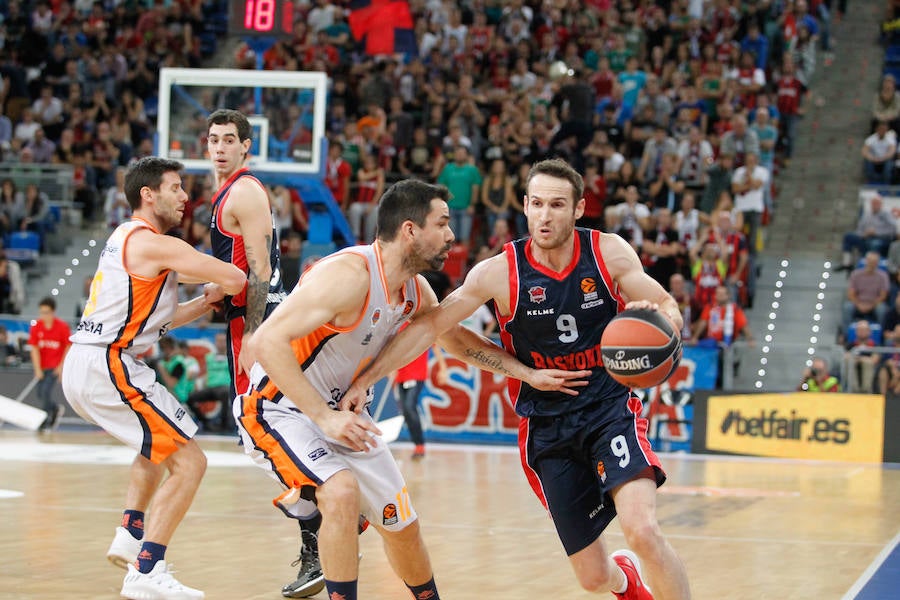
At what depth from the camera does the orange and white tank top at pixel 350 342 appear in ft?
16.9

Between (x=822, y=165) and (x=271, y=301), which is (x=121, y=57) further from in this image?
(x=271, y=301)

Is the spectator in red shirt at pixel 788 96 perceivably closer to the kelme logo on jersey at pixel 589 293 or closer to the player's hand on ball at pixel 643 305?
the kelme logo on jersey at pixel 589 293

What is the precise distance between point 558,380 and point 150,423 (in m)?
2.09

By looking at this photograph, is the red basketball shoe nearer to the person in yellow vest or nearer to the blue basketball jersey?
the blue basketball jersey

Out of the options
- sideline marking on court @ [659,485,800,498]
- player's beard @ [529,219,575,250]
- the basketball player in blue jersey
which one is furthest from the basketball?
sideline marking on court @ [659,485,800,498]

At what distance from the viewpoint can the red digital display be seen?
14805 millimetres

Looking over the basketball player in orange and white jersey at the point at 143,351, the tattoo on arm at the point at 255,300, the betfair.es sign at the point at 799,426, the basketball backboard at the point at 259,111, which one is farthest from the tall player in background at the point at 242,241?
the betfair.es sign at the point at 799,426

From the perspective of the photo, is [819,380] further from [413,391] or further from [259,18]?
[259,18]

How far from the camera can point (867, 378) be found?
14922 mm

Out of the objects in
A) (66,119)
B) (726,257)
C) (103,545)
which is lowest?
(103,545)

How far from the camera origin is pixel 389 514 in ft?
16.9

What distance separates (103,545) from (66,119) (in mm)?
14704

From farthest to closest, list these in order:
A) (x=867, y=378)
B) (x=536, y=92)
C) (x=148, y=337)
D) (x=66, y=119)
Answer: (x=66, y=119) → (x=536, y=92) → (x=867, y=378) → (x=148, y=337)

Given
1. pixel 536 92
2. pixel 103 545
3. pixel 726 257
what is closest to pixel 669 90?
pixel 536 92
